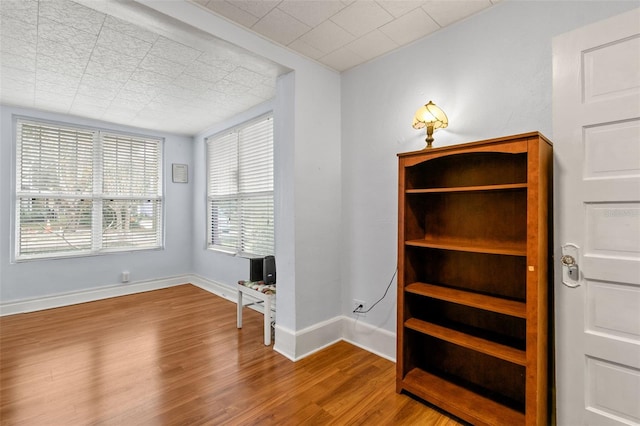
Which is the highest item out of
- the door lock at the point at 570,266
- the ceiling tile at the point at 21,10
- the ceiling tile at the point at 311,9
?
the ceiling tile at the point at 311,9

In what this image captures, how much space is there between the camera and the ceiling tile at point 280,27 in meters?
2.02

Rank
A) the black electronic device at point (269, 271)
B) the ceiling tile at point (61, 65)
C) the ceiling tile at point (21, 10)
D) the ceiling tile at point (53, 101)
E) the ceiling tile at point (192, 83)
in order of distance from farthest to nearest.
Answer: the ceiling tile at point (53, 101)
the black electronic device at point (269, 271)
the ceiling tile at point (192, 83)
the ceiling tile at point (61, 65)
the ceiling tile at point (21, 10)

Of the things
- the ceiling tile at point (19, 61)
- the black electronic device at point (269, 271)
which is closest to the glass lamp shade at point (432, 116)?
the black electronic device at point (269, 271)

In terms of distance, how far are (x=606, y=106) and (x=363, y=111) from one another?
1.67m

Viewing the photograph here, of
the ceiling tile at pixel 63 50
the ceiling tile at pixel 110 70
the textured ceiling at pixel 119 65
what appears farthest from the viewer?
the ceiling tile at pixel 110 70

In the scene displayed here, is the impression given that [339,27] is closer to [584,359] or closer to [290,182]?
[290,182]

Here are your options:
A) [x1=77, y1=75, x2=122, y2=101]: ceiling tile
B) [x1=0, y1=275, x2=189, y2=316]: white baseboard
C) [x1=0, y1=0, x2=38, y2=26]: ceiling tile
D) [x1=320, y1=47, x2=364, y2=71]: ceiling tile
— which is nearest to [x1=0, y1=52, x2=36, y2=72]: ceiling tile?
[x1=77, y1=75, x2=122, y2=101]: ceiling tile

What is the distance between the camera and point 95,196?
424cm

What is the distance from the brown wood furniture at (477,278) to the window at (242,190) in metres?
2.00

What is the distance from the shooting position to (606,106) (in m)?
1.35

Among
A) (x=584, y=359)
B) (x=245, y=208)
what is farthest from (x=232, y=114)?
(x=584, y=359)

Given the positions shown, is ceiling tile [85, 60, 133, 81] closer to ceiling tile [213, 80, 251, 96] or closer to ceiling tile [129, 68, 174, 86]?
ceiling tile [129, 68, 174, 86]

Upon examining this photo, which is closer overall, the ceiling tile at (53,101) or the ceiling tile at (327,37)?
the ceiling tile at (327,37)

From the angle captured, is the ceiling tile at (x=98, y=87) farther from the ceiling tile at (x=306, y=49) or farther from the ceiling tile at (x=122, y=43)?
the ceiling tile at (x=306, y=49)
